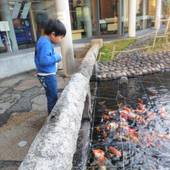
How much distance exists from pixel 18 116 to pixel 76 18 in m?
6.90

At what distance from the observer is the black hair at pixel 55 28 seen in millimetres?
3009

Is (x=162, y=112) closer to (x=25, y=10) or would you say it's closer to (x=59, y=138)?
(x=59, y=138)

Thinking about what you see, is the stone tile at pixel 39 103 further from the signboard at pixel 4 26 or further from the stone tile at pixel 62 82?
the signboard at pixel 4 26

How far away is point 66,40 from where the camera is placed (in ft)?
19.7

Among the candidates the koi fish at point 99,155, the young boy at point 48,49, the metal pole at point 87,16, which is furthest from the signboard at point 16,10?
the koi fish at point 99,155

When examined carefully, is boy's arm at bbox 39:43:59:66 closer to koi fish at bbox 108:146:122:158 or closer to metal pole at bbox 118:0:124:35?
koi fish at bbox 108:146:122:158

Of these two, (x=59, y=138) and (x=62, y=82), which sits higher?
(x=59, y=138)

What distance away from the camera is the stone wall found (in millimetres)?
1570

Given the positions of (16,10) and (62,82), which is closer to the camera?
(62,82)

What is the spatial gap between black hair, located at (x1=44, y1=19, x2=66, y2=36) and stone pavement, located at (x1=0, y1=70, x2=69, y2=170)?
1.50m

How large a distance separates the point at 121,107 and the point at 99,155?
1593 mm

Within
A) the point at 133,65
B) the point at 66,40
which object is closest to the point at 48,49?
the point at 66,40

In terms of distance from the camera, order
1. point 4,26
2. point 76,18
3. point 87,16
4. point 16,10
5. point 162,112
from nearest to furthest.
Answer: point 162,112 → point 4,26 → point 16,10 → point 76,18 → point 87,16

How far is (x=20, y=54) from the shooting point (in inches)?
284
